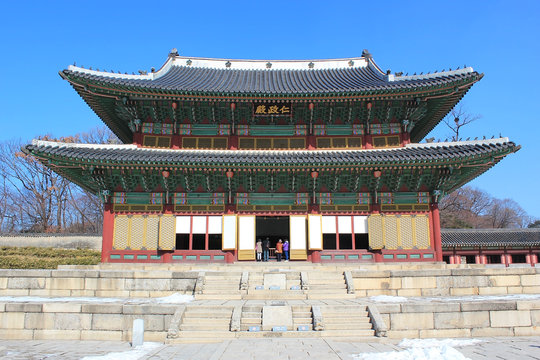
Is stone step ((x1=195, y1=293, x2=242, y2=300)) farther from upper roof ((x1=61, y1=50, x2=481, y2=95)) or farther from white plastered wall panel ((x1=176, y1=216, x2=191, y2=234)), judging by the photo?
upper roof ((x1=61, y1=50, x2=481, y2=95))

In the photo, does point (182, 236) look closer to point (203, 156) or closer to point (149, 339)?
point (203, 156)

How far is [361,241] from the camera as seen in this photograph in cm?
2044

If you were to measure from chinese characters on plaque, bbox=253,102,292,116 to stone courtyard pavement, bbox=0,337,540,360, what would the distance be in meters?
13.2

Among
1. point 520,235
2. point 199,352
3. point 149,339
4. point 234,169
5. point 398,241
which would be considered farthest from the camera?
point 520,235

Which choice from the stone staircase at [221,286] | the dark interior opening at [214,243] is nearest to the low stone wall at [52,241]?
the dark interior opening at [214,243]

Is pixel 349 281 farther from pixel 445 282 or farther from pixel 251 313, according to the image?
pixel 251 313

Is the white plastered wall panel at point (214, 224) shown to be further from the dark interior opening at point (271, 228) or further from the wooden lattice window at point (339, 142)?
the dark interior opening at point (271, 228)

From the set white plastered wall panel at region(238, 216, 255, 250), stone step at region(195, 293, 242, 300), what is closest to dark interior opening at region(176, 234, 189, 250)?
white plastered wall panel at region(238, 216, 255, 250)

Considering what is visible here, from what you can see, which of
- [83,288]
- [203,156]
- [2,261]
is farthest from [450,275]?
[2,261]

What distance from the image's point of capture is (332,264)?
758 inches

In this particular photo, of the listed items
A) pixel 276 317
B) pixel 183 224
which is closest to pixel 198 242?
pixel 183 224

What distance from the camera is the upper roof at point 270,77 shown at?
19453mm

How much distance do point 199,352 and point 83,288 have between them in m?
8.00

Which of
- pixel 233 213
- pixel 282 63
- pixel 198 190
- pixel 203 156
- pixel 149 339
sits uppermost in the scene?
pixel 282 63
